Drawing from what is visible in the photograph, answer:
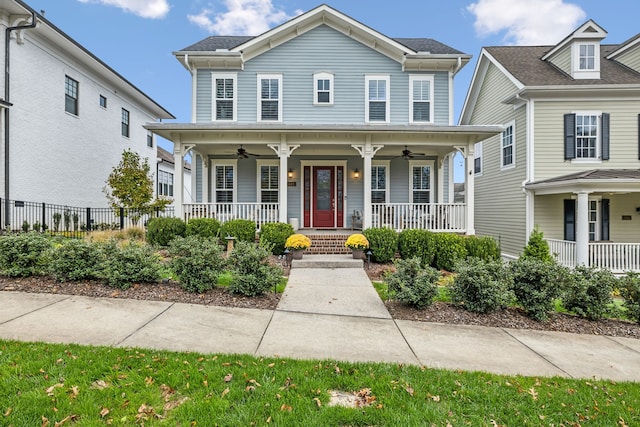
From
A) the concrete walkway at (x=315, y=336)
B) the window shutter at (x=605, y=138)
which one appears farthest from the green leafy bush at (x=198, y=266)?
the window shutter at (x=605, y=138)

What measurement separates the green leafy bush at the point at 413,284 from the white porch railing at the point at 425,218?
482cm

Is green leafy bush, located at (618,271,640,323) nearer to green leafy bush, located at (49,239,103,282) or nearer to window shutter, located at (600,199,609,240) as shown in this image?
window shutter, located at (600,199,609,240)

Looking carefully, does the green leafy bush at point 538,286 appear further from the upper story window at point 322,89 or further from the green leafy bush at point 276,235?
the upper story window at point 322,89

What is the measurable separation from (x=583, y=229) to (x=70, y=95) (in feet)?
63.3

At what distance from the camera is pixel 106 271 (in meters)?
5.35

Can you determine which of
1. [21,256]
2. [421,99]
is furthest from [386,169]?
[21,256]

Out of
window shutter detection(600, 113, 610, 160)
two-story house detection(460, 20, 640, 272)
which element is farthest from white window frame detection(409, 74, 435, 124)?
window shutter detection(600, 113, 610, 160)

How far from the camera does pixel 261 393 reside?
2.63m

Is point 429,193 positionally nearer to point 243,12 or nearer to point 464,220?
point 464,220

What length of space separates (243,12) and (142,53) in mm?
6874

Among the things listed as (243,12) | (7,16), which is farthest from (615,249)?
(243,12)

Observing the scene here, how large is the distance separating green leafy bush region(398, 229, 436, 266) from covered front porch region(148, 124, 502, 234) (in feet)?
4.94

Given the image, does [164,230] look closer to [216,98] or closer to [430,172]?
[216,98]

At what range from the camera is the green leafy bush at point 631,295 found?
501cm
